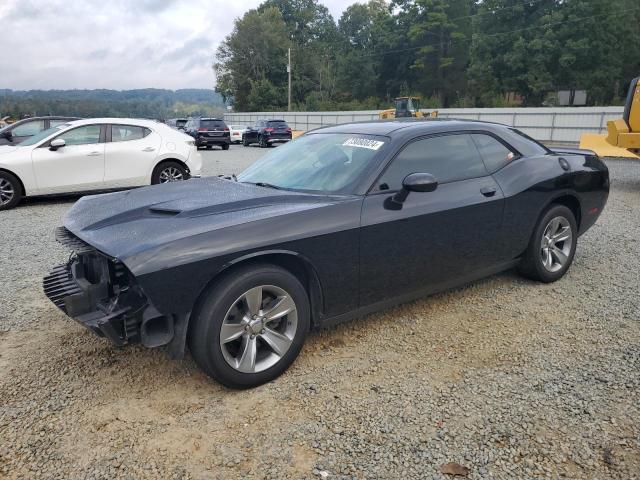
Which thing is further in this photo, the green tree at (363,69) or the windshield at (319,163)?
the green tree at (363,69)

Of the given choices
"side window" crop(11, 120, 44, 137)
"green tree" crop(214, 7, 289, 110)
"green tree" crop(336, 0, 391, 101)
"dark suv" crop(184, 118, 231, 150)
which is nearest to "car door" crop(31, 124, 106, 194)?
"side window" crop(11, 120, 44, 137)

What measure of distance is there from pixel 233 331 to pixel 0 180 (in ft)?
24.5

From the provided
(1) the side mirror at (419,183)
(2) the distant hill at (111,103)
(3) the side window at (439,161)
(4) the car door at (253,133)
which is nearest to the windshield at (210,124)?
(4) the car door at (253,133)

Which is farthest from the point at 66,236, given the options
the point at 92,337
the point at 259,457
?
the point at 259,457

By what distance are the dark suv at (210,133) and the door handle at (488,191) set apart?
68.2ft

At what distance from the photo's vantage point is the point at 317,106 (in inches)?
2240

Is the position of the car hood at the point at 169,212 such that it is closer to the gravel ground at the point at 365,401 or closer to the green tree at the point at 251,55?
the gravel ground at the point at 365,401

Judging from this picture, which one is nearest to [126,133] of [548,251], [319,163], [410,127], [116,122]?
[116,122]

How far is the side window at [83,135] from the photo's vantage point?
8.60 metres

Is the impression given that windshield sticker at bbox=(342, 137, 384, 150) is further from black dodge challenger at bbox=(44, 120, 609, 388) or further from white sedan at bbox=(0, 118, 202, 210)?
white sedan at bbox=(0, 118, 202, 210)

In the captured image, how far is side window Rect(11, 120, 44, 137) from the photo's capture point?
12.1m

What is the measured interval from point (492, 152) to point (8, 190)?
7.92 metres

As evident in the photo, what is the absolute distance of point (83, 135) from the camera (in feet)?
28.6

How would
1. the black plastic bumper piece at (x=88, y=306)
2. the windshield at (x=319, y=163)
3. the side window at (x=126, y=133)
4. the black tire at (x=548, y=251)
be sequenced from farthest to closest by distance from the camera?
the side window at (x=126, y=133) → the black tire at (x=548, y=251) → the windshield at (x=319, y=163) → the black plastic bumper piece at (x=88, y=306)
